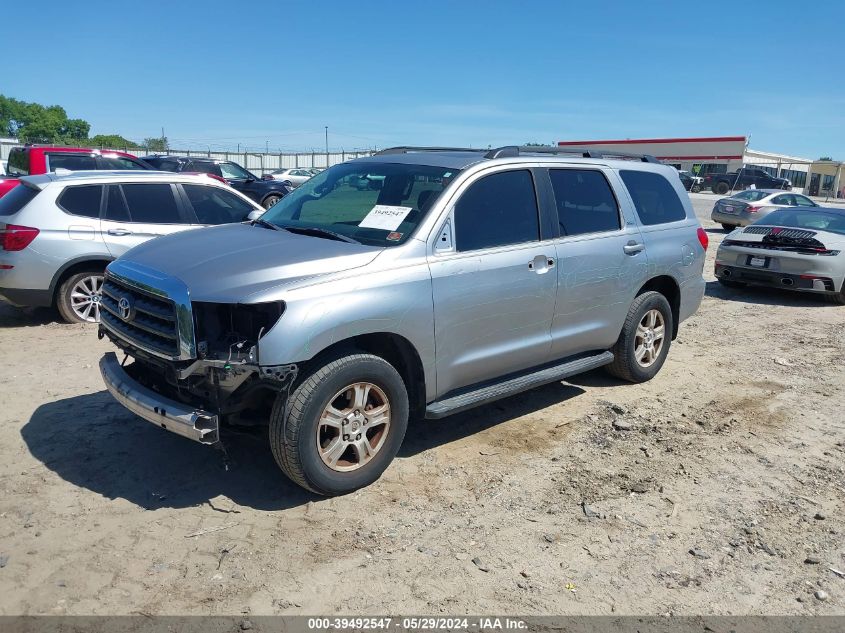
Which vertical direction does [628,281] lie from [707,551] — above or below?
above

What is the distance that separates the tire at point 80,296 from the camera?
7.70m

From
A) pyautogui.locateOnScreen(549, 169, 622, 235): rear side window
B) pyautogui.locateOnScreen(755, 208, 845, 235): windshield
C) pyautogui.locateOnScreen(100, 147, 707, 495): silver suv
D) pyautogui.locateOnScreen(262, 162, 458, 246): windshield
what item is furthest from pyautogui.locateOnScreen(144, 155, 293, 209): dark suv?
pyautogui.locateOnScreen(100, 147, 707, 495): silver suv

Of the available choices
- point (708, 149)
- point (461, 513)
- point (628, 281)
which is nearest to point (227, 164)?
point (628, 281)

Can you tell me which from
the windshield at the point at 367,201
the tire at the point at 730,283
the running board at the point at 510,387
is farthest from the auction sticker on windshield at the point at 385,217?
the tire at the point at 730,283

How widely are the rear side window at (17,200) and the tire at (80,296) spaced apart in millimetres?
878

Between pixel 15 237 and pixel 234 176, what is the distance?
15.6m

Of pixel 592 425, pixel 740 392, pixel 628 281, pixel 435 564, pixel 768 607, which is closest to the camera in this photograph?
pixel 768 607

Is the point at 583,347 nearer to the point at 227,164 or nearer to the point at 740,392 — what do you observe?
the point at 740,392

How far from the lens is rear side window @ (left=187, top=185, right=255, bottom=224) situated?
850 cm

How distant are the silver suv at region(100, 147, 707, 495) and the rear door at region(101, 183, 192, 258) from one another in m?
3.32

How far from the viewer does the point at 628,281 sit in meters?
5.86

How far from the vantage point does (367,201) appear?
16.0 feet

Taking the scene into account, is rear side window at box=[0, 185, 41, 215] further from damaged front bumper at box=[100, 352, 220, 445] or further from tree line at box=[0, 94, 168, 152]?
tree line at box=[0, 94, 168, 152]

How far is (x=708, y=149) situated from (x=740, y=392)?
2372 inches
